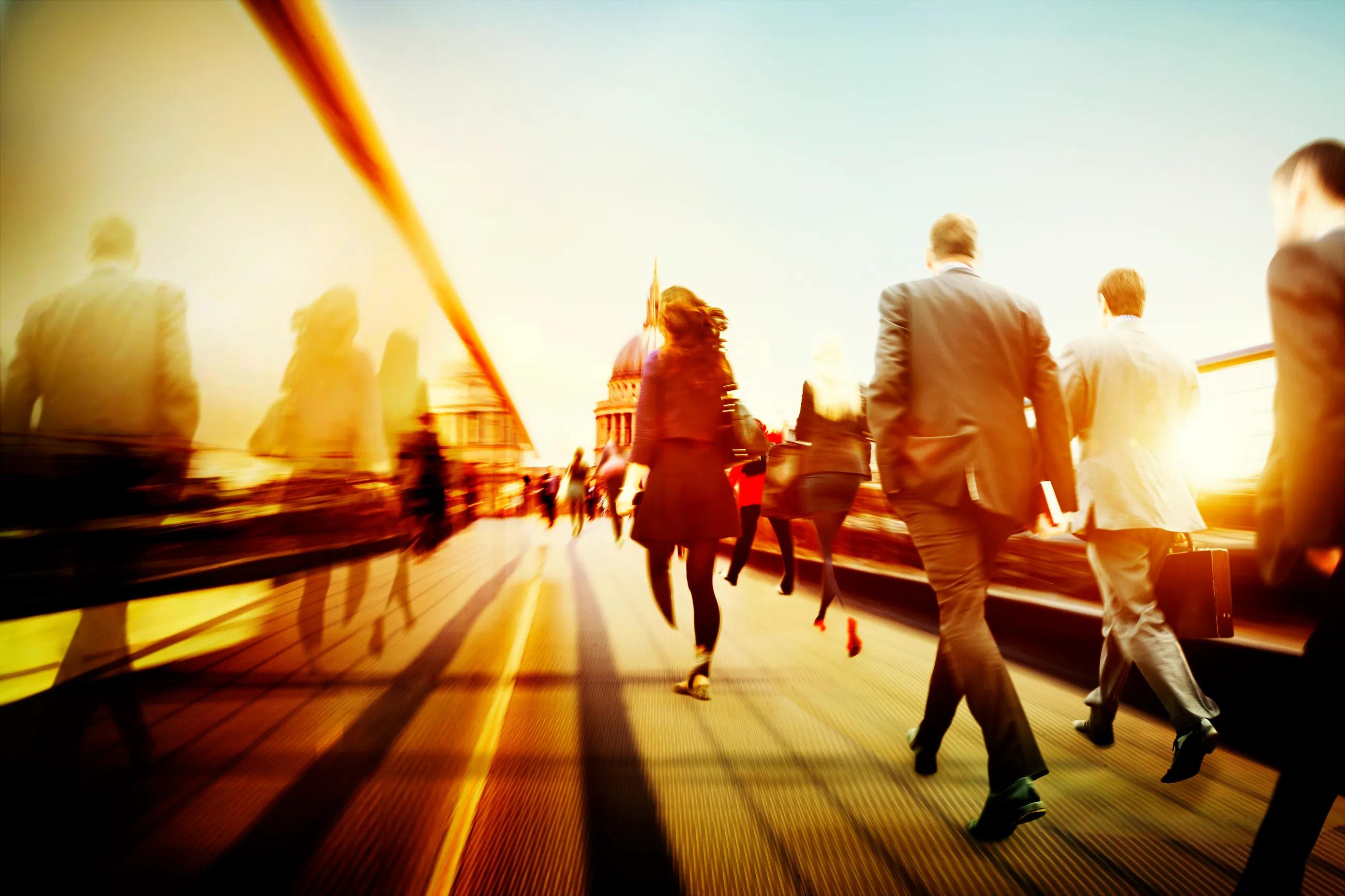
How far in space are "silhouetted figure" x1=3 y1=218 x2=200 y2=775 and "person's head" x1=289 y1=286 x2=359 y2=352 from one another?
12.3 inches

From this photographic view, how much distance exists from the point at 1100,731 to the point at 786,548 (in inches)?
143

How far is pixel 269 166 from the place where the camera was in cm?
113

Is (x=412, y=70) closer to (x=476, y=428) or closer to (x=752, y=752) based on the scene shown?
(x=476, y=428)

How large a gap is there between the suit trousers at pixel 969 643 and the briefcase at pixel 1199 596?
85 cm

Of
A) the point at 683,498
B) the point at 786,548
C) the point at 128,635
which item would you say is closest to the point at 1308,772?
the point at 128,635

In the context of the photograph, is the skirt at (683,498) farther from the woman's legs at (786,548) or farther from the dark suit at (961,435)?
the woman's legs at (786,548)

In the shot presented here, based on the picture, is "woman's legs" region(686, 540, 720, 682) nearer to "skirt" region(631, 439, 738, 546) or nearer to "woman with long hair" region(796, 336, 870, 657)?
"skirt" region(631, 439, 738, 546)

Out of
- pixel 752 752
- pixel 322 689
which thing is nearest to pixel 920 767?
pixel 752 752

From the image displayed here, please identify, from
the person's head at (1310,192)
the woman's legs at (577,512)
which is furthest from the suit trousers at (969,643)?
the woman's legs at (577,512)

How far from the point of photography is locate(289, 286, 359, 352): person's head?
127 cm

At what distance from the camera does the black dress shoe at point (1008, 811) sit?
6.04ft

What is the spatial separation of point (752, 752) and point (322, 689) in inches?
64.3

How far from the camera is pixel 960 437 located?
2174 mm

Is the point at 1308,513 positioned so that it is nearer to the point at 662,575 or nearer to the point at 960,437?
the point at 960,437
